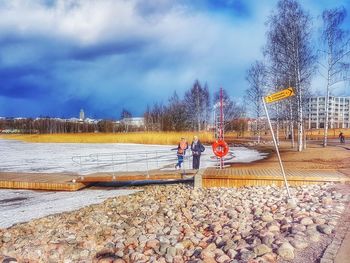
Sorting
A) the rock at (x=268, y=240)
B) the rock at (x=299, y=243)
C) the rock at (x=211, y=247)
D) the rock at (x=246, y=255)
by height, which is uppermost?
the rock at (x=299, y=243)

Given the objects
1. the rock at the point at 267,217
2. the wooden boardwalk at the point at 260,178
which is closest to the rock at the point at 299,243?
the rock at the point at 267,217

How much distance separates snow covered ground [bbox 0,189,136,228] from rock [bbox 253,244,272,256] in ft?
19.9

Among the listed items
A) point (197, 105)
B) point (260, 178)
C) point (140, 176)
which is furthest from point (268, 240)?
point (197, 105)

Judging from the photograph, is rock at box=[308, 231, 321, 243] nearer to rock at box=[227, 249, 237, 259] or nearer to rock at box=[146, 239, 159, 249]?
rock at box=[227, 249, 237, 259]

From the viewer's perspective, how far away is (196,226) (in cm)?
798

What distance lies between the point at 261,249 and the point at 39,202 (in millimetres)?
8453

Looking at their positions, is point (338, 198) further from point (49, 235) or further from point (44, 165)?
point (44, 165)

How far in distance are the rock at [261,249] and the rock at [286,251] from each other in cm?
17

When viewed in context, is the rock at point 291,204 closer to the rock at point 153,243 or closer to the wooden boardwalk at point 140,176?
the rock at point 153,243

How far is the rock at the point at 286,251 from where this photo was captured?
521cm

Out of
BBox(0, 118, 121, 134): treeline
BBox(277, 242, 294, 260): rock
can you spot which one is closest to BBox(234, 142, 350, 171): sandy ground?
BBox(277, 242, 294, 260): rock

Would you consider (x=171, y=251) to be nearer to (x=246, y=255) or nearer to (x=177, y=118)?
(x=246, y=255)

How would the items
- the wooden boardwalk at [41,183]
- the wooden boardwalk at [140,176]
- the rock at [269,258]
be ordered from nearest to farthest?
the rock at [269,258]
the wooden boardwalk at [140,176]
the wooden boardwalk at [41,183]

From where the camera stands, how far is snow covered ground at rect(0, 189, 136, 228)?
9.98m
